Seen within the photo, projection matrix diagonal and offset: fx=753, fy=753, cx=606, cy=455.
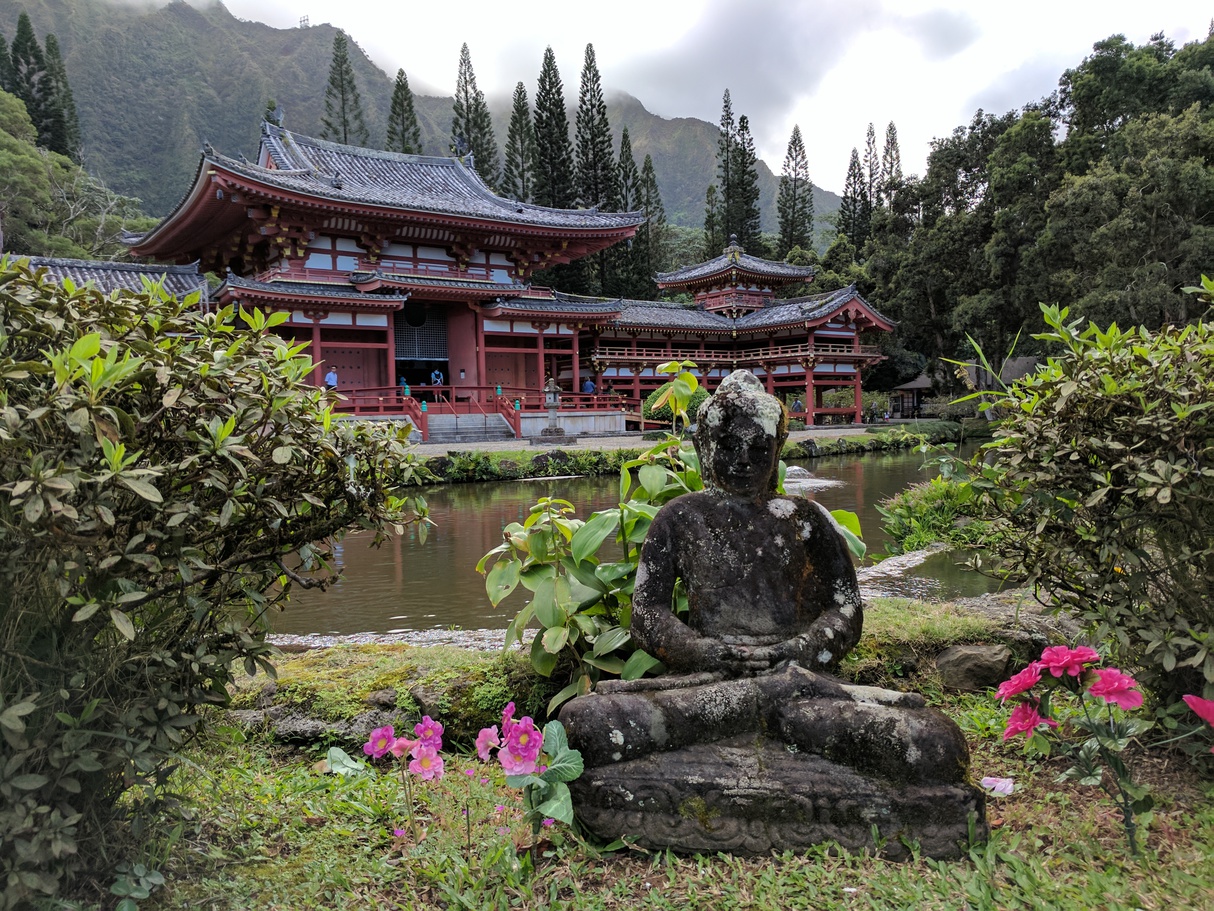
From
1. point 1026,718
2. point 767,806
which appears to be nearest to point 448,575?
point 767,806

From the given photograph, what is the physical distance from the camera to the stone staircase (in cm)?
1978

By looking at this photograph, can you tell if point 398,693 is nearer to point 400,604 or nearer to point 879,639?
point 879,639

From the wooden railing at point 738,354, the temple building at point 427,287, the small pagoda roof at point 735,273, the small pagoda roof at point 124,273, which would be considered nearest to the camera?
the small pagoda roof at point 124,273

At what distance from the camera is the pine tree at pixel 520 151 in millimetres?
42438

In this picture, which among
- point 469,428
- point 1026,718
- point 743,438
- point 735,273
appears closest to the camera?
point 1026,718

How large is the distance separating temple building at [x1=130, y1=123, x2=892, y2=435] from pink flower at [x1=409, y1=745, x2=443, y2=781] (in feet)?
56.3

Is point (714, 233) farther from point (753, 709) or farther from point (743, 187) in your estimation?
point (753, 709)

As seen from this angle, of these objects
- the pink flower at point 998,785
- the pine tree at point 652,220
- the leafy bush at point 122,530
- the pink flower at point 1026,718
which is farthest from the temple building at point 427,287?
the pink flower at point 1026,718

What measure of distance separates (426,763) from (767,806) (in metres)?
1.03

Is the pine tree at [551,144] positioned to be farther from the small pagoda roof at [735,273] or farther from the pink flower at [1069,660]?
the pink flower at [1069,660]

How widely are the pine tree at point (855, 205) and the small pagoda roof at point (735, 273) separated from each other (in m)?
18.8

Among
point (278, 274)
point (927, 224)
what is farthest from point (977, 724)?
point (927, 224)

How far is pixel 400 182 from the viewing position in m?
25.0

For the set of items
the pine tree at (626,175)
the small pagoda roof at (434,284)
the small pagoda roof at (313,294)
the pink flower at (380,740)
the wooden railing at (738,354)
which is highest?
the pine tree at (626,175)
